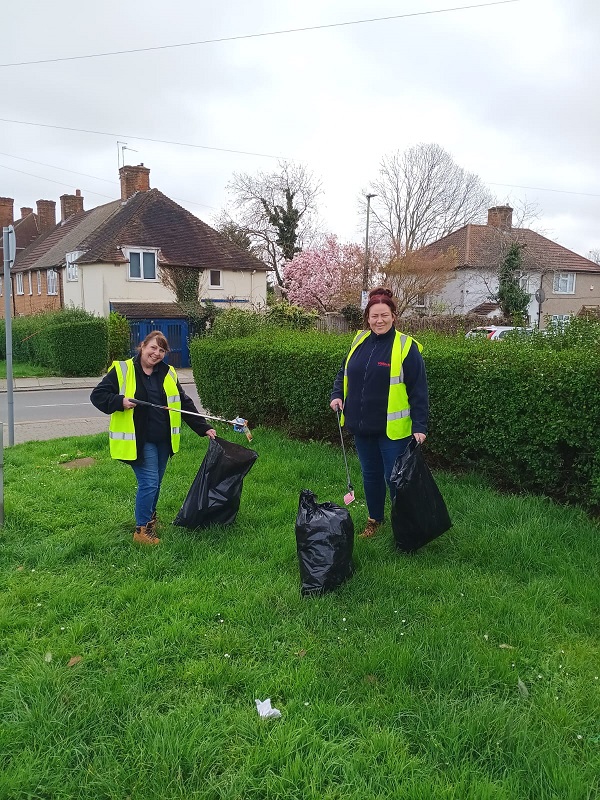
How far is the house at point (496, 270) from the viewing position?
125 ft

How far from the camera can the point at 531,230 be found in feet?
134

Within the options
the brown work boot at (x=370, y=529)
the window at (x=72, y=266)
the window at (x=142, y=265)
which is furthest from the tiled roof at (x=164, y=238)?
the brown work boot at (x=370, y=529)

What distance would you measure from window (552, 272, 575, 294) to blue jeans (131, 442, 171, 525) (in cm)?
4092

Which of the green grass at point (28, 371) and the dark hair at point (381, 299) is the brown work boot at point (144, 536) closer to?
the dark hair at point (381, 299)

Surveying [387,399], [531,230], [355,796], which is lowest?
[355,796]

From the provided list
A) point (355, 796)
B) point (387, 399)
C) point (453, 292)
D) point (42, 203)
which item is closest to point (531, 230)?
point (453, 292)

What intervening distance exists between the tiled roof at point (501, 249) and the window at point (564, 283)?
41 cm

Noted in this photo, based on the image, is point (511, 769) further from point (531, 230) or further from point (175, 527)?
point (531, 230)

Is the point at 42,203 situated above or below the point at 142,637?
above

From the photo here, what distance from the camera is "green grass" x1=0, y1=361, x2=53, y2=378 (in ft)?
69.2

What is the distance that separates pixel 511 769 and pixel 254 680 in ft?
3.88

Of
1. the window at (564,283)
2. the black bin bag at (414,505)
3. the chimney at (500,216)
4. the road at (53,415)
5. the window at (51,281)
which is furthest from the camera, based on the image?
the chimney at (500,216)

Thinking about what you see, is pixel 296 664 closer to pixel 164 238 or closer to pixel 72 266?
pixel 164 238

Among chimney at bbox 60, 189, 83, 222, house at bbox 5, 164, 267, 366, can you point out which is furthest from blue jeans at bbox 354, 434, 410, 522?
chimney at bbox 60, 189, 83, 222
